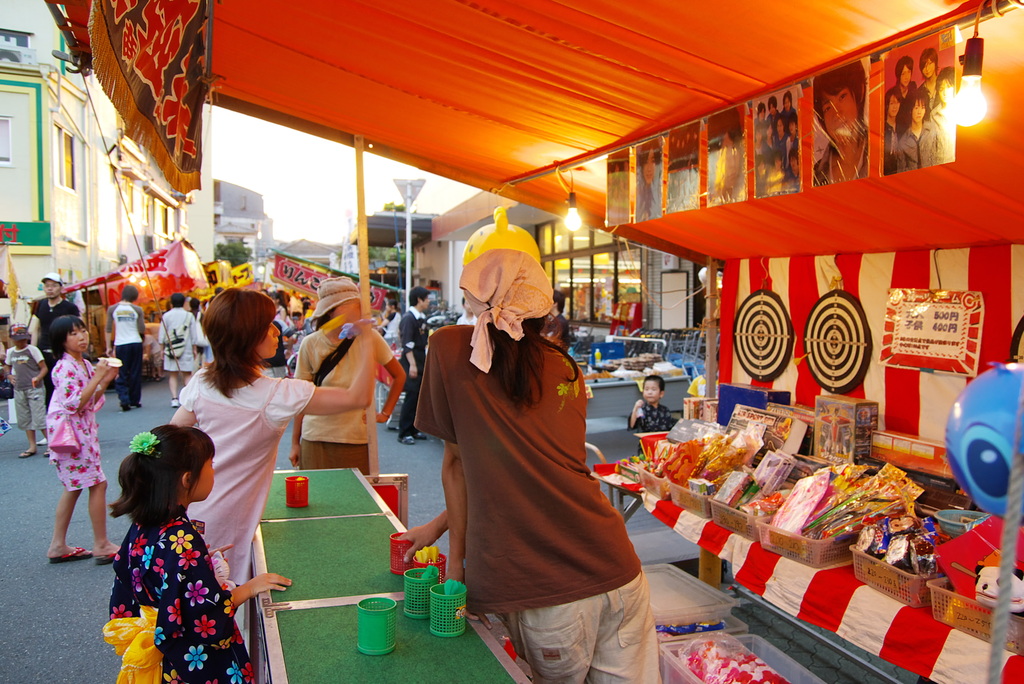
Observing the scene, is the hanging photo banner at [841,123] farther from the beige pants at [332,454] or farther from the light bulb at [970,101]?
the beige pants at [332,454]

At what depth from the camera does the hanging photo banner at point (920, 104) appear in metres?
2.28

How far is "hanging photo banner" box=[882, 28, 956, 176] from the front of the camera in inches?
89.6

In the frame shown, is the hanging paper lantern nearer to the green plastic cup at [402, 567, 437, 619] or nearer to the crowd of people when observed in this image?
the crowd of people

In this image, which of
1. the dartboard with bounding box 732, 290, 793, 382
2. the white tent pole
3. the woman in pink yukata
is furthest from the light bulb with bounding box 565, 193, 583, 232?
the woman in pink yukata

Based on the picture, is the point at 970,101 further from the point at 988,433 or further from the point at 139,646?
the point at 139,646

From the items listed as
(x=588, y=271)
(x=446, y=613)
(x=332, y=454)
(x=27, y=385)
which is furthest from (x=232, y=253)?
(x=446, y=613)

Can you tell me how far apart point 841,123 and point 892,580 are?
1801 mm

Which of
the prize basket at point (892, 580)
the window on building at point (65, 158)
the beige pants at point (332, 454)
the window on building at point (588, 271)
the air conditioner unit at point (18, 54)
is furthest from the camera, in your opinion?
the window on building at point (588, 271)

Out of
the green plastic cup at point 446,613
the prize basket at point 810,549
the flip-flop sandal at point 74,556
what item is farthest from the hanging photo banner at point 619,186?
the flip-flop sandal at point 74,556

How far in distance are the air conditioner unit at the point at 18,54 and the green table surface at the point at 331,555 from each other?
14986 mm

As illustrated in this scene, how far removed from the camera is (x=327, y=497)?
3.51 meters

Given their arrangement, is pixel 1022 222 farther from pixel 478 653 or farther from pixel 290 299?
pixel 290 299

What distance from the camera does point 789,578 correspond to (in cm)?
322

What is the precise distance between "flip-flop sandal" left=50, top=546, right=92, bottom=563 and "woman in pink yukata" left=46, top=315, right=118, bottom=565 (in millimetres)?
250
